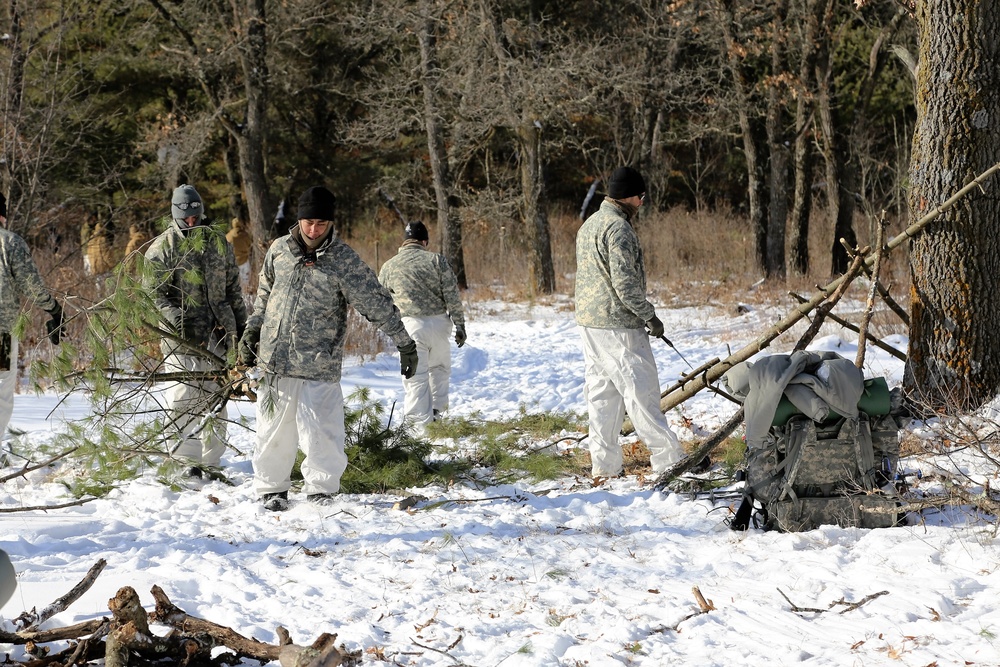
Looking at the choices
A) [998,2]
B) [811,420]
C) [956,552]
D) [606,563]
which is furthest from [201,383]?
[998,2]

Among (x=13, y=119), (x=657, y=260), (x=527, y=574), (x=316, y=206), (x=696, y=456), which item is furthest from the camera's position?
(x=657, y=260)

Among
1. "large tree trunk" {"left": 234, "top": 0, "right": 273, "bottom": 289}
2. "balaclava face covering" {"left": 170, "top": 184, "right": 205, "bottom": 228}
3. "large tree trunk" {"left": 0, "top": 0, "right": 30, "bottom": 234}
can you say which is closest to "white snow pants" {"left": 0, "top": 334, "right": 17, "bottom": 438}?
"balaclava face covering" {"left": 170, "top": 184, "right": 205, "bottom": 228}

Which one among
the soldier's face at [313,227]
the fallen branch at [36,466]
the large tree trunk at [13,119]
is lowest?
the fallen branch at [36,466]

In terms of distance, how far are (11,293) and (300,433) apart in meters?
2.11

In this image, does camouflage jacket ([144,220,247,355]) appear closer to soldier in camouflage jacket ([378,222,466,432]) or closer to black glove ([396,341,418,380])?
black glove ([396,341,418,380])

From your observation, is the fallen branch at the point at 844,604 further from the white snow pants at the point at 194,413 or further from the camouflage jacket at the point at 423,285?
the camouflage jacket at the point at 423,285

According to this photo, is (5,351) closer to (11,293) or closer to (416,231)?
(11,293)

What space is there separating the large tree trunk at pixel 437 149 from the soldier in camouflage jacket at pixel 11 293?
467 inches

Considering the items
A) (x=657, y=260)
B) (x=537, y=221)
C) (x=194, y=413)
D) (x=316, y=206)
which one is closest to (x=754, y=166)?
(x=657, y=260)

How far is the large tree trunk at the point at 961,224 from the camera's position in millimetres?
6551

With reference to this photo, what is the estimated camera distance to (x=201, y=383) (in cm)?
702

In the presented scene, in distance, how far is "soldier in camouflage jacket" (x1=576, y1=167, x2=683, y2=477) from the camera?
666 centimetres

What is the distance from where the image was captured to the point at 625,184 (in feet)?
22.1

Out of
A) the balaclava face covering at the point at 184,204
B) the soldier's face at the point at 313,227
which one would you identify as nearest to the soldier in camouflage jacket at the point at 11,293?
the balaclava face covering at the point at 184,204
